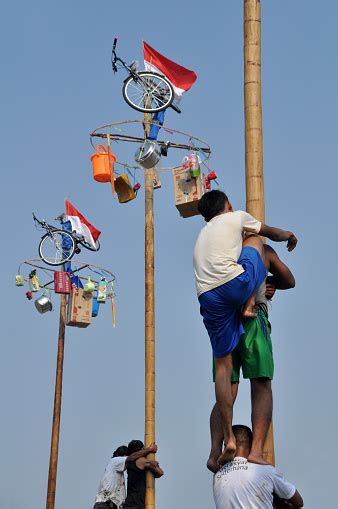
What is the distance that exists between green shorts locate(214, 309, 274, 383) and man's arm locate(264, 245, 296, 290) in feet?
1.07

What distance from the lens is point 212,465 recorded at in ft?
17.9

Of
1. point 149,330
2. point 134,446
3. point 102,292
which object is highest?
point 102,292

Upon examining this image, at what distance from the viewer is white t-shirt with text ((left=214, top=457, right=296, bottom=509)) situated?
16.5ft

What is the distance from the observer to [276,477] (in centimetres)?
517

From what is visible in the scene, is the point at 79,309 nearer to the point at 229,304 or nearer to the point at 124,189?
the point at 124,189

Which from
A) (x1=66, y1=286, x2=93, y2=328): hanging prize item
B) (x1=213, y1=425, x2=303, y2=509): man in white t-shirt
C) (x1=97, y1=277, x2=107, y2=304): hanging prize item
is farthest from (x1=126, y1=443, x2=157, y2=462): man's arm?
(x1=213, y1=425, x2=303, y2=509): man in white t-shirt

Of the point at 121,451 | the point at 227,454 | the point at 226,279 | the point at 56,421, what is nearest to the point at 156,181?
the point at 121,451

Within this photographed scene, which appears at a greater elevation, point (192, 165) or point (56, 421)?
point (192, 165)

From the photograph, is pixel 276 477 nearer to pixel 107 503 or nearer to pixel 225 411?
pixel 225 411

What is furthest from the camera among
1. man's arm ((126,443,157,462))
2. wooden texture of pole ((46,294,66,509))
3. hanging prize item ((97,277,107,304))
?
wooden texture of pole ((46,294,66,509))

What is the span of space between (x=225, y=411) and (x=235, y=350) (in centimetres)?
40

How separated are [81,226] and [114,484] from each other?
26.8ft

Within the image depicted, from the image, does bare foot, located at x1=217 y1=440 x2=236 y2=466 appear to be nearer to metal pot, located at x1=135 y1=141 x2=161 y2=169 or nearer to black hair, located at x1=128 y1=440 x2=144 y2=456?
black hair, located at x1=128 y1=440 x2=144 y2=456

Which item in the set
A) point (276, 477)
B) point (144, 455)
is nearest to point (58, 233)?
point (144, 455)
